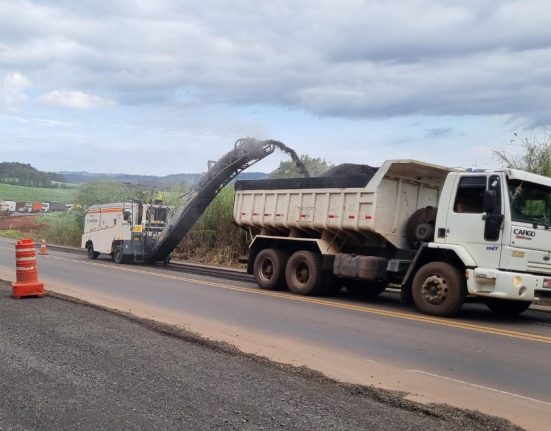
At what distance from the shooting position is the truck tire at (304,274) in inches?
552

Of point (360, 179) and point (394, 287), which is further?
point (394, 287)

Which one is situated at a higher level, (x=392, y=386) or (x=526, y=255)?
(x=526, y=255)

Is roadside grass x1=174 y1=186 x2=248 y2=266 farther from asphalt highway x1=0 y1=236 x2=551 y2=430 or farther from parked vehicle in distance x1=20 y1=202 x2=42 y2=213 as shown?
parked vehicle in distance x1=20 y1=202 x2=42 y2=213

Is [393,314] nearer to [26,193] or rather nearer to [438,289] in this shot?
[438,289]

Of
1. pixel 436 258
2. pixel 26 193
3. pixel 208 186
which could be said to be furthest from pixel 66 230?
pixel 26 193

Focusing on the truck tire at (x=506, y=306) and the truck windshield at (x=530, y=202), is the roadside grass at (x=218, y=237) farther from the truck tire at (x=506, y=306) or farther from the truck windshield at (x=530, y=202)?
the truck windshield at (x=530, y=202)

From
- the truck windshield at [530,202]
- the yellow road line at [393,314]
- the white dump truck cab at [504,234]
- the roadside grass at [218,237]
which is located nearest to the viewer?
the yellow road line at [393,314]

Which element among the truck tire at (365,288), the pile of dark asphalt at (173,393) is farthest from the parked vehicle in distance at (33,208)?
the pile of dark asphalt at (173,393)

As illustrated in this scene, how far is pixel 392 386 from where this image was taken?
6406mm

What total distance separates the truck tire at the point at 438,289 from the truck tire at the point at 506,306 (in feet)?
3.90

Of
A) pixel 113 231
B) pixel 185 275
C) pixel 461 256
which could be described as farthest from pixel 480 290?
pixel 113 231

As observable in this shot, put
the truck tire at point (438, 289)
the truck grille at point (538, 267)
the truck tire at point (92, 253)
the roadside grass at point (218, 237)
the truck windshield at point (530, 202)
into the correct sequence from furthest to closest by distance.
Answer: the truck tire at point (92, 253) < the roadside grass at point (218, 237) < the truck tire at point (438, 289) < the truck windshield at point (530, 202) < the truck grille at point (538, 267)

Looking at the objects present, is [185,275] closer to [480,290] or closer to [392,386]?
[480,290]

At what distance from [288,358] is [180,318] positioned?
3.40 m
